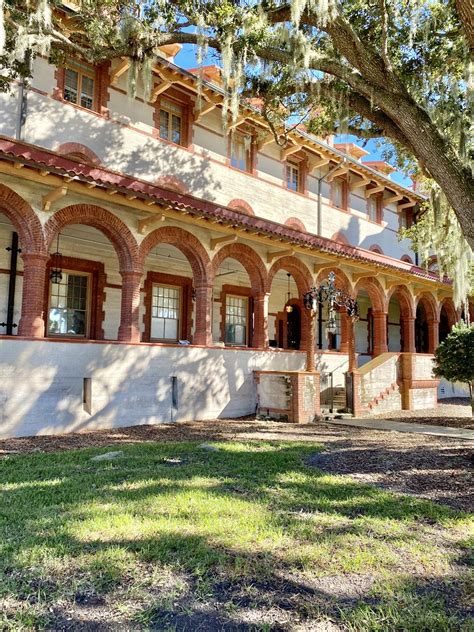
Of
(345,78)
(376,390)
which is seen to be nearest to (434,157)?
(345,78)

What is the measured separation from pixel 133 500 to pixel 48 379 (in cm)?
541

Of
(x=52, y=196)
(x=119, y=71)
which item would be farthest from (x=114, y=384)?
(x=119, y=71)

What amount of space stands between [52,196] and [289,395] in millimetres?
7052

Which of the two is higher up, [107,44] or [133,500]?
[107,44]

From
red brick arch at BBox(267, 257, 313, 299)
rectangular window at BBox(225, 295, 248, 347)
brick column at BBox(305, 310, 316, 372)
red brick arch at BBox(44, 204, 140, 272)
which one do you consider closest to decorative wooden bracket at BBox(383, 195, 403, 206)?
rectangular window at BBox(225, 295, 248, 347)

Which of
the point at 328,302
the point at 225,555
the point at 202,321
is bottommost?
the point at 225,555

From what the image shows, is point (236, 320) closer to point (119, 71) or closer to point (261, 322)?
point (261, 322)

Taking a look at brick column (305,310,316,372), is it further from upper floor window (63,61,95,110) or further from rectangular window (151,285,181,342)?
upper floor window (63,61,95,110)

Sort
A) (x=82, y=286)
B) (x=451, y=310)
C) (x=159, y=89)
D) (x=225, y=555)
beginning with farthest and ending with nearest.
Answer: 1. (x=451, y=310)
2. (x=159, y=89)
3. (x=82, y=286)
4. (x=225, y=555)

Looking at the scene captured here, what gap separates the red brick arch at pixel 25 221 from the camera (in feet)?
30.4

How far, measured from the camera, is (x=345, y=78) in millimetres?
7461

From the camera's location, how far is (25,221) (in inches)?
369

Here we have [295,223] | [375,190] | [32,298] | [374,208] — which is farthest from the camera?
[374,208]

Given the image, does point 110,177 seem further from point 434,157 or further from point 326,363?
point 326,363
